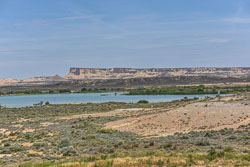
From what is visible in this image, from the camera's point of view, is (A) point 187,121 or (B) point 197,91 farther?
(B) point 197,91

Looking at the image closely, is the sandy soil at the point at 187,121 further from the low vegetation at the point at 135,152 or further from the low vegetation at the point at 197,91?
the low vegetation at the point at 197,91

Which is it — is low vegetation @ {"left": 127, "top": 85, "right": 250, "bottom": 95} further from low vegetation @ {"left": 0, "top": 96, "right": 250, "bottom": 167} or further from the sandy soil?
low vegetation @ {"left": 0, "top": 96, "right": 250, "bottom": 167}

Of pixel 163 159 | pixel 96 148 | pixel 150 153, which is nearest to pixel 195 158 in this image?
pixel 163 159

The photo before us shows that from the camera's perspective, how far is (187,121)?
24.9m

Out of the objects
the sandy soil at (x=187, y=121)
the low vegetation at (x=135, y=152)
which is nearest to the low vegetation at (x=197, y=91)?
the sandy soil at (x=187, y=121)


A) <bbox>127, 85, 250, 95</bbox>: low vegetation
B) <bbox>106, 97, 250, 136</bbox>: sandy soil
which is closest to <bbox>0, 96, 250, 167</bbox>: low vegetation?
<bbox>106, 97, 250, 136</bbox>: sandy soil

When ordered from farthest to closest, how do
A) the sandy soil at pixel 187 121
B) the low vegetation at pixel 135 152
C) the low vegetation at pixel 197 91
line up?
1. the low vegetation at pixel 197 91
2. the sandy soil at pixel 187 121
3. the low vegetation at pixel 135 152

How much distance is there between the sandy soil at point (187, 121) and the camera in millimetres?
21969

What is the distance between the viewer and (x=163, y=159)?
35.9ft

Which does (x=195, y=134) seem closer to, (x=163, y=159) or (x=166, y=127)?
(x=166, y=127)

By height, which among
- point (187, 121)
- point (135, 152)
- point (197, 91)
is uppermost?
point (197, 91)

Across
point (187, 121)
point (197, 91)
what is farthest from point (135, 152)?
point (197, 91)

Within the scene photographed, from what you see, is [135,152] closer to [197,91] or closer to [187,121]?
[187,121]

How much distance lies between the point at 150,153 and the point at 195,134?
7.17 meters
